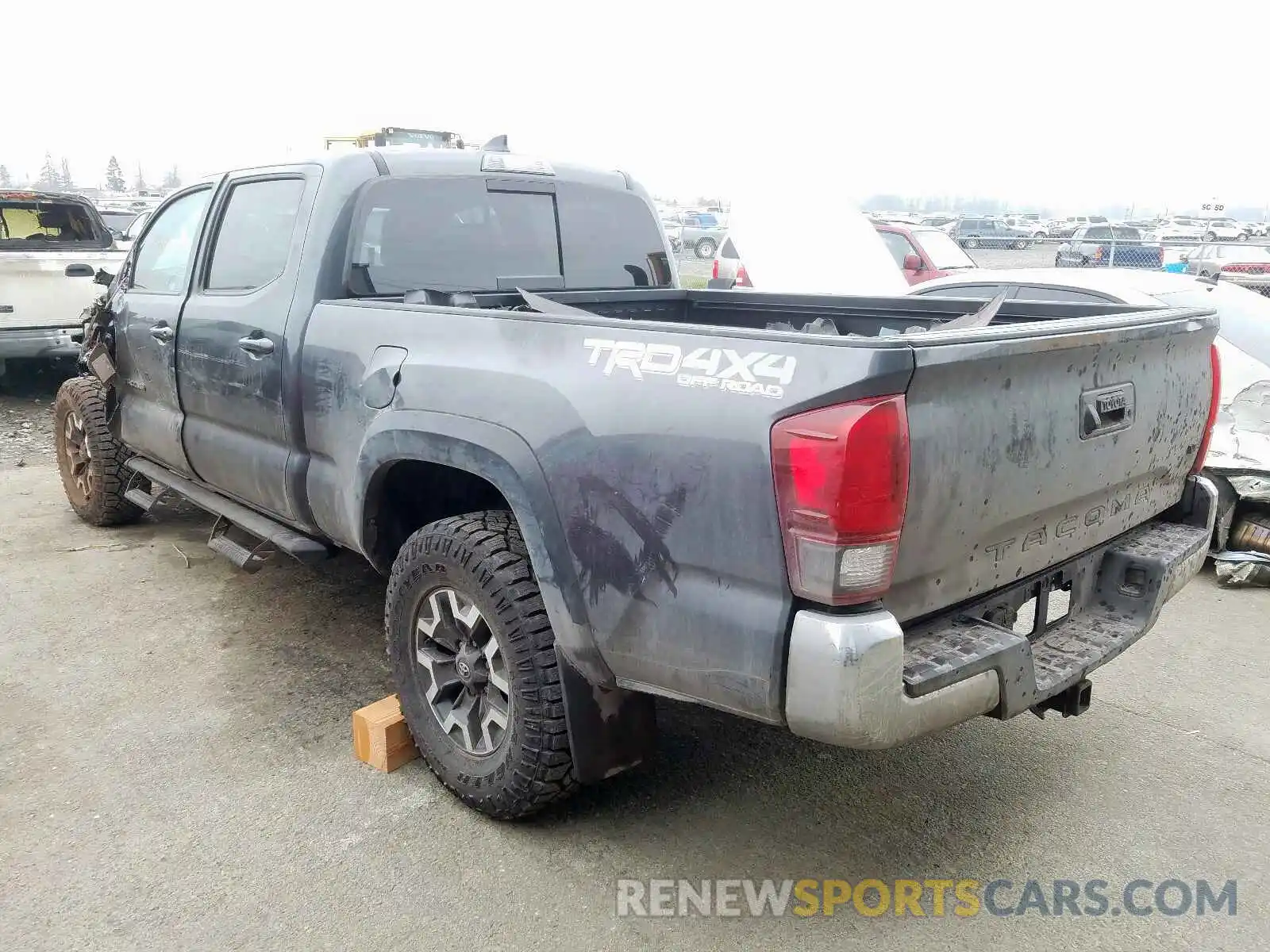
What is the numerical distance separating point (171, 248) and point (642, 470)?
11.6 ft

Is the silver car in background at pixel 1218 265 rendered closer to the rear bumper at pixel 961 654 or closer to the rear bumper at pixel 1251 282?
the rear bumper at pixel 1251 282

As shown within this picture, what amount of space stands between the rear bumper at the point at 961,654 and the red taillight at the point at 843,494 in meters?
0.09

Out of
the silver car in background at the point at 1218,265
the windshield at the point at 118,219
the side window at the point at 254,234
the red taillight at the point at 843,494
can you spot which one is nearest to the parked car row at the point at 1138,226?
the silver car in background at the point at 1218,265

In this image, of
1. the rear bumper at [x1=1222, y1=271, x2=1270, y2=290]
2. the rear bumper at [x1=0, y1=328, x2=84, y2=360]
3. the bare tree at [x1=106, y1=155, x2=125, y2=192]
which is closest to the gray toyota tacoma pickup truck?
the rear bumper at [x1=0, y1=328, x2=84, y2=360]

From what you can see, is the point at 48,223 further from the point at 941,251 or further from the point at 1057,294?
the point at 941,251

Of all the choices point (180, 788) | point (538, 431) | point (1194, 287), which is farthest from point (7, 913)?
point (1194, 287)

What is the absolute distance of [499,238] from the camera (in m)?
4.00

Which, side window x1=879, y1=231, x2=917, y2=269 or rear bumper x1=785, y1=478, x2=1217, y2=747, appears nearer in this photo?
rear bumper x1=785, y1=478, x2=1217, y2=747

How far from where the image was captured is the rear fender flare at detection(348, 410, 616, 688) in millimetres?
2549

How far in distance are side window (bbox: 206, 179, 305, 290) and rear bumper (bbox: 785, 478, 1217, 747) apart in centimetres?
267

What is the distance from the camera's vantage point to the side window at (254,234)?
12.6ft

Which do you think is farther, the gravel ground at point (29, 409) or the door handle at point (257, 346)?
the gravel ground at point (29, 409)

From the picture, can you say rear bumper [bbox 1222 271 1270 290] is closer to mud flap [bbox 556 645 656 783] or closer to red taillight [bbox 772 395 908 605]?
mud flap [bbox 556 645 656 783]

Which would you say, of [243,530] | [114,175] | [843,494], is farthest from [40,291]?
[114,175]
